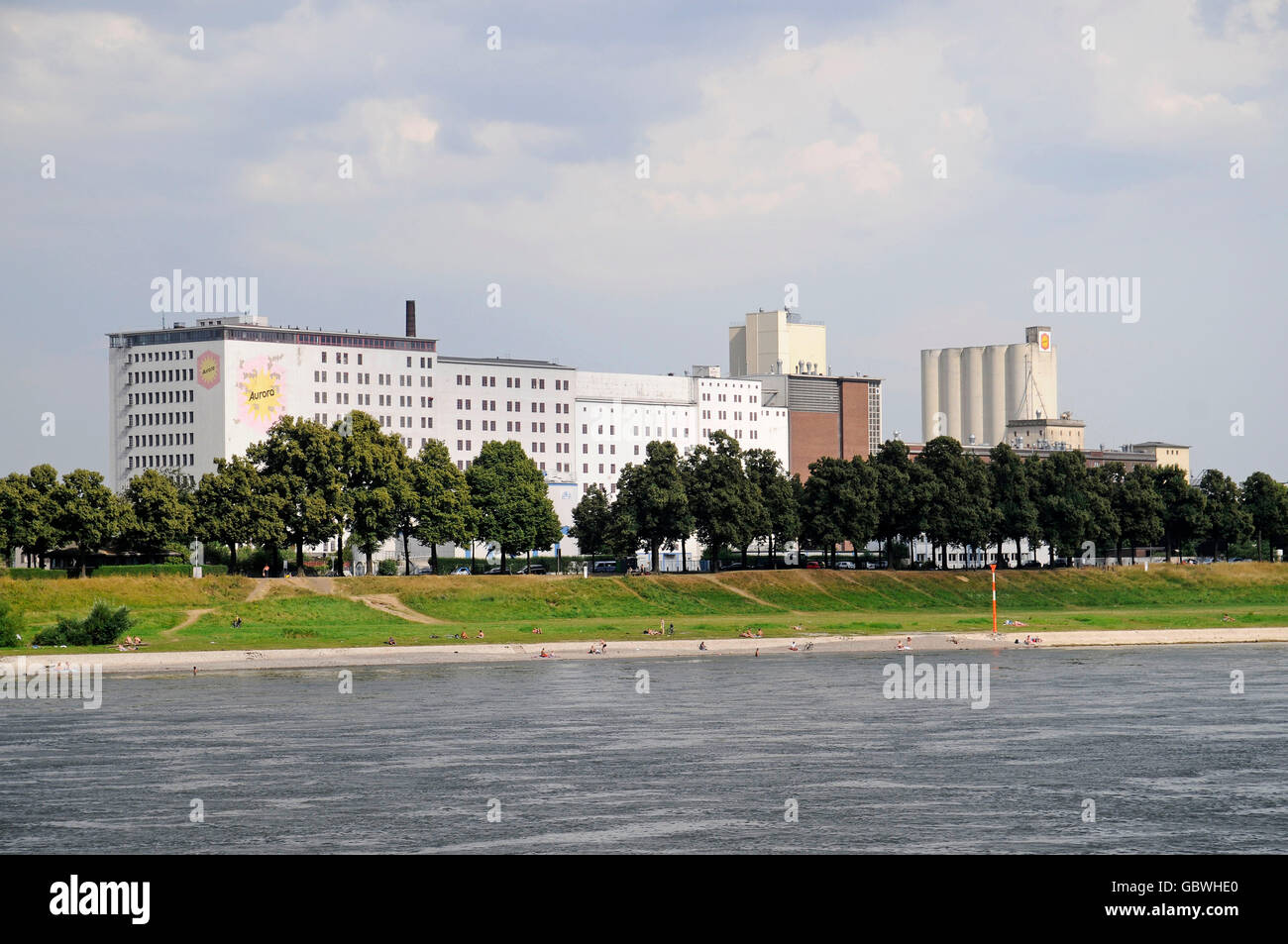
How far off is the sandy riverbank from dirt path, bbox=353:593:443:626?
22337 millimetres

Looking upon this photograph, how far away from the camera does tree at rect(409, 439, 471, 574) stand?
161m

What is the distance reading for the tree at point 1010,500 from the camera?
184000mm

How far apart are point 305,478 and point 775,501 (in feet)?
182

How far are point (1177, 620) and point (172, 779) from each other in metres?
105

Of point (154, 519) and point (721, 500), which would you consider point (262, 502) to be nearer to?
point (154, 519)

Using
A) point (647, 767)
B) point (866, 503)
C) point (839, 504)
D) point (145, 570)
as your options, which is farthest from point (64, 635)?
point (866, 503)

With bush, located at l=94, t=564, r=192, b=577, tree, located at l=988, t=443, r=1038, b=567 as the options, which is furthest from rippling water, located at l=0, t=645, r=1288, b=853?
tree, located at l=988, t=443, r=1038, b=567

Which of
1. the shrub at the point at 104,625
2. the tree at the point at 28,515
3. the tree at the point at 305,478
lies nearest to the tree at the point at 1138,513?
the tree at the point at 305,478

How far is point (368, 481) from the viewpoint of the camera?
494ft

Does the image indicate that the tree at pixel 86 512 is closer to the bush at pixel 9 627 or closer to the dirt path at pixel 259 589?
the dirt path at pixel 259 589

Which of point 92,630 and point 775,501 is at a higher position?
point 775,501
